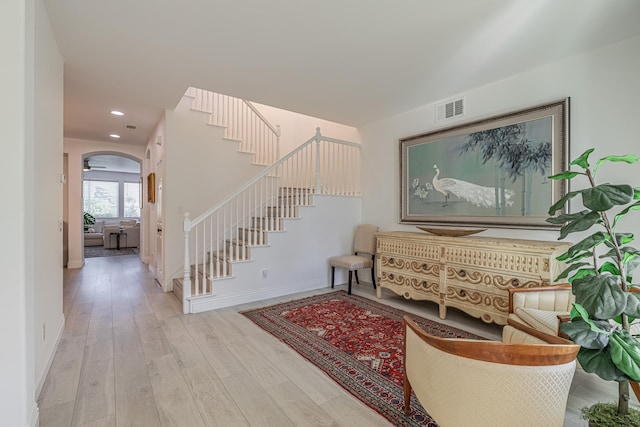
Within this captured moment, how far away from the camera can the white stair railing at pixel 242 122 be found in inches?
192

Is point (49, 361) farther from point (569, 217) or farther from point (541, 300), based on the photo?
point (541, 300)

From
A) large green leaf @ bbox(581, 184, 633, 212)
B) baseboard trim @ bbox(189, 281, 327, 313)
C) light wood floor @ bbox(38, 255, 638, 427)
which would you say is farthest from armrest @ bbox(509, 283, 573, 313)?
baseboard trim @ bbox(189, 281, 327, 313)

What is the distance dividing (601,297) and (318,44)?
2619 mm

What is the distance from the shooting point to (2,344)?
1.41 m

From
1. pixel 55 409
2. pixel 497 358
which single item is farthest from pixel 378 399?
pixel 55 409

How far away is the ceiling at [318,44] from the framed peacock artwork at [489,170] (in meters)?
0.56

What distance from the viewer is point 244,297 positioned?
12.9 ft

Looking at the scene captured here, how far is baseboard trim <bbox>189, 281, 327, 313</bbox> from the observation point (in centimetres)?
356

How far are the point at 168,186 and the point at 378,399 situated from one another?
161 inches

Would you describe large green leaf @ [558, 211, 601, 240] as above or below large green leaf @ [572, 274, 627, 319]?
above

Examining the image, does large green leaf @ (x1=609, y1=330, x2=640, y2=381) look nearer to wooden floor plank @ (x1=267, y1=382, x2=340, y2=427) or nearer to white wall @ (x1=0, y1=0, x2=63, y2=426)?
wooden floor plank @ (x1=267, y1=382, x2=340, y2=427)

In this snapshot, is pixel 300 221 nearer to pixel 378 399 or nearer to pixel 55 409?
pixel 378 399

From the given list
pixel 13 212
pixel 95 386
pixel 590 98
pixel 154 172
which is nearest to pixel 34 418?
pixel 95 386

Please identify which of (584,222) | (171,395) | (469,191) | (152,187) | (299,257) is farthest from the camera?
(152,187)
